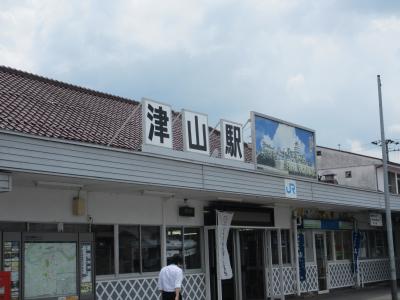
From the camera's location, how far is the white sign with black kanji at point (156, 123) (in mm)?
12461

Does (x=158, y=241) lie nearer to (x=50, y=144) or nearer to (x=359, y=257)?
(x=50, y=144)

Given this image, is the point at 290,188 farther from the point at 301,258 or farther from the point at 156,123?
the point at 156,123

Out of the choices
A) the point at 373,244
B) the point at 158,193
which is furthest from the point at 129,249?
the point at 373,244

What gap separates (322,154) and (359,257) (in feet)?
44.4

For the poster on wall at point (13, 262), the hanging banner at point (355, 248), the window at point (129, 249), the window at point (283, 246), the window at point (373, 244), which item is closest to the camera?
the poster on wall at point (13, 262)

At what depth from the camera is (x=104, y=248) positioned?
13430 millimetres

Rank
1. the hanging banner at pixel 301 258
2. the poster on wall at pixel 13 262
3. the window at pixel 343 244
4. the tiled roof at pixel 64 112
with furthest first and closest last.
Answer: the window at pixel 343 244 → the hanging banner at pixel 301 258 → the tiled roof at pixel 64 112 → the poster on wall at pixel 13 262

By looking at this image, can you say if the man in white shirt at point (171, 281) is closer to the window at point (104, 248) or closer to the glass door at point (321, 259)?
the window at point (104, 248)

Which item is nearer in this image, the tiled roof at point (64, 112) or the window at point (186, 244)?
the tiled roof at point (64, 112)

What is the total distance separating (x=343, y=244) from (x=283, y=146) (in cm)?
804

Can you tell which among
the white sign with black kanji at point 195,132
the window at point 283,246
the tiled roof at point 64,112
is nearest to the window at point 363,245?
the window at point 283,246

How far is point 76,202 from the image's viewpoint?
1257cm

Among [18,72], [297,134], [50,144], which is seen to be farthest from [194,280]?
[18,72]

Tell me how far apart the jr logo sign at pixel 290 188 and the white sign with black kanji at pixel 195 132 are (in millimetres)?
3254
